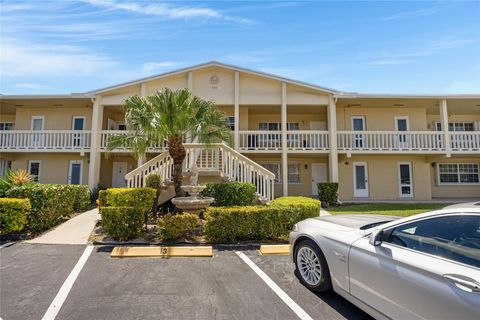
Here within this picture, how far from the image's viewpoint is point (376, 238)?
341cm

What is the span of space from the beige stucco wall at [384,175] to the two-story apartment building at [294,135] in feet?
0.21

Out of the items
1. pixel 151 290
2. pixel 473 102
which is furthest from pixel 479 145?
pixel 151 290

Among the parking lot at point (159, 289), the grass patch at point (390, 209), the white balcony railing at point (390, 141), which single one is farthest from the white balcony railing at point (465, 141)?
the parking lot at point (159, 289)

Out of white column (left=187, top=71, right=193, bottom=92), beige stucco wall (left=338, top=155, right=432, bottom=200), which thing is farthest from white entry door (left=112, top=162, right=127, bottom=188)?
beige stucco wall (left=338, top=155, right=432, bottom=200)

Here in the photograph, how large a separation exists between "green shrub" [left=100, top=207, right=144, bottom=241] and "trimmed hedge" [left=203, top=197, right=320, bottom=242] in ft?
6.69

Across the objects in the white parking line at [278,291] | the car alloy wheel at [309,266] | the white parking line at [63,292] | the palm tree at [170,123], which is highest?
the palm tree at [170,123]

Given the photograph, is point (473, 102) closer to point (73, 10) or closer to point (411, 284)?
point (411, 284)

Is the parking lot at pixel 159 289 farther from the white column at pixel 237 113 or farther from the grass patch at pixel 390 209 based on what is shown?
the white column at pixel 237 113

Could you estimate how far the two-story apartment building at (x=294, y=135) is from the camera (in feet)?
50.6

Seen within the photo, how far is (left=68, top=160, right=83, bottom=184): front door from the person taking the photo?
57.4ft

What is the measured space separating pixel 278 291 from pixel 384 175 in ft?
51.4

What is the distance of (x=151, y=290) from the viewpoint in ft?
14.8

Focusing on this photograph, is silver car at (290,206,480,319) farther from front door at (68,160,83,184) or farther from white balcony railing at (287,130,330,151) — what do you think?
front door at (68,160,83,184)

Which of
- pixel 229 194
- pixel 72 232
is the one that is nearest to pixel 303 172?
pixel 229 194
